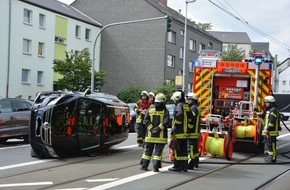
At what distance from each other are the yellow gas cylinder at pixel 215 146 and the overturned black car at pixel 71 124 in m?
2.70

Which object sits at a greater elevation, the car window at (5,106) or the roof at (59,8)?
the roof at (59,8)

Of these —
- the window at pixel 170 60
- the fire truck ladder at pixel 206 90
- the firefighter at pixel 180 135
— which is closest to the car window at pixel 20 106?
the fire truck ladder at pixel 206 90

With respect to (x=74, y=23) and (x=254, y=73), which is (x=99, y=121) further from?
(x=74, y=23)

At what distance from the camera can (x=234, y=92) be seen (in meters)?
14.9

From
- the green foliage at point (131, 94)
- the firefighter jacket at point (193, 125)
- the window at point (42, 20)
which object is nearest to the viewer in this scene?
the firefighter jacket at point (193, 125)

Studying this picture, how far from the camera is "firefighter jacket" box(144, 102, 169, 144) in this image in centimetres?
1036

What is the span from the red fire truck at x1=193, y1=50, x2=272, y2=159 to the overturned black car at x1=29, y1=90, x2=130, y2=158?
288cm

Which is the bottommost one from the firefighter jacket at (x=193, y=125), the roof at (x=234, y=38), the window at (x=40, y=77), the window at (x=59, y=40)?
the firefighter jacket at (x=193, y=125)

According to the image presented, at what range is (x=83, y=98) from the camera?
12.4m

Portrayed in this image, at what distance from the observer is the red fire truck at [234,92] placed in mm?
13625

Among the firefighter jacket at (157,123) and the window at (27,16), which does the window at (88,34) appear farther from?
the firefighter jacket at (157,123)

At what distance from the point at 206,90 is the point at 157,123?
4986 mm

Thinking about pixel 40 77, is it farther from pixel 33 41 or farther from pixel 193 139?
pixel 193 139

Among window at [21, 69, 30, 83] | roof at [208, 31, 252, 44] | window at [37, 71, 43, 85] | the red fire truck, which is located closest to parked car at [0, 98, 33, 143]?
the red fire truck
